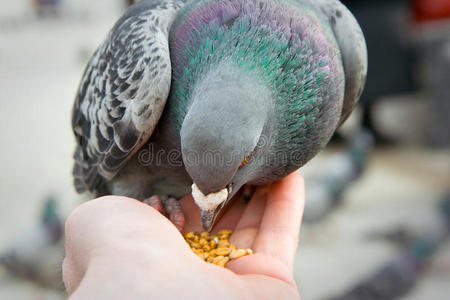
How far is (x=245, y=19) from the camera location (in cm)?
227

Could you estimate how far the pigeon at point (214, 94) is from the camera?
192 cm

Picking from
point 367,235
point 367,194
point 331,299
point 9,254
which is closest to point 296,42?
point 331,299

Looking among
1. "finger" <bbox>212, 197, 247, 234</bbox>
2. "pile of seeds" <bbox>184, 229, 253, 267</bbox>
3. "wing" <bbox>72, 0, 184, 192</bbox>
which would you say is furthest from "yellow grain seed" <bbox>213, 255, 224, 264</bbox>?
"wing" <bbox>72, 0, 184, 192</bbox>

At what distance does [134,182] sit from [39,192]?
13.1 feet

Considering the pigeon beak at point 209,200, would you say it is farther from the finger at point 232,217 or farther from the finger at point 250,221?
the finger at point 232,217

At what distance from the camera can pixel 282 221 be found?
257 cm

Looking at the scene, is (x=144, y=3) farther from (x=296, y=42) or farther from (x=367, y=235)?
(x=367, y=235)

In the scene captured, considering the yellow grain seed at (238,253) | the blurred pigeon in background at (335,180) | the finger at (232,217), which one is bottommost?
the blurred pigeon in background at (335,180)

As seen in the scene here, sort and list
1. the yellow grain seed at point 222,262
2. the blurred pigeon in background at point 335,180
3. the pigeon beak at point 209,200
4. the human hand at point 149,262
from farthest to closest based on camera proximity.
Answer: the blurred pigeon in background at point 335,180
the yellow grain seed at point 222,262
the pigeon beak at point 209,200
the human hand at point 149,262

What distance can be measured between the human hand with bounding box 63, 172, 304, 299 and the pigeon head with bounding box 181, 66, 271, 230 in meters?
0.25

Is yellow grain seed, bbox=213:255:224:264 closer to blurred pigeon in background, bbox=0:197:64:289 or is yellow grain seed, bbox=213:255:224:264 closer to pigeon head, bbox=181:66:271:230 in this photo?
pigeon head, bbox=181:66:271:230

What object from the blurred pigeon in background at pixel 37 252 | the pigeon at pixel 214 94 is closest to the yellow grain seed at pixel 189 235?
the pigeon at pixel 214 94

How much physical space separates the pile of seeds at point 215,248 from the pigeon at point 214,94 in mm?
175

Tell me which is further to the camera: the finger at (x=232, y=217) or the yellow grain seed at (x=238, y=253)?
the finger at (x=232, y=217)
